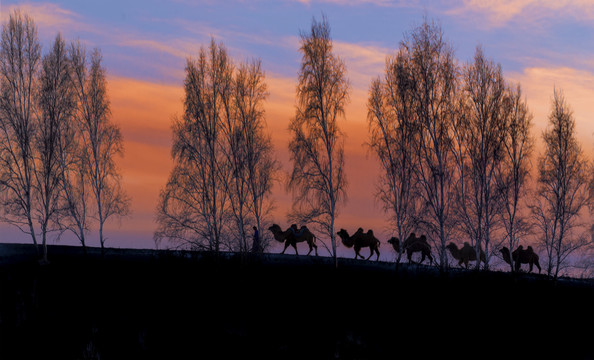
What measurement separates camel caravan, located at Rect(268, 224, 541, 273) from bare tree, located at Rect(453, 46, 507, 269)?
55.1 inches

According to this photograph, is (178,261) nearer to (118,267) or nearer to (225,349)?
(118,267)

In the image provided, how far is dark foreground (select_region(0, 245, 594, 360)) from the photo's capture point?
19547mm

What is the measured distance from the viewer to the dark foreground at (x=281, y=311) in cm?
1955

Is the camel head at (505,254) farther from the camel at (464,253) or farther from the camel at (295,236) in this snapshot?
the camel at (295,236)

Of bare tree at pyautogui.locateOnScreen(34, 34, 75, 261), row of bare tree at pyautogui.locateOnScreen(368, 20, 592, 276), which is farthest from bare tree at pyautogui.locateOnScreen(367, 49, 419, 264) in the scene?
bare tree at pyautogui.locateOnScreen(34, 34, 75, 261)

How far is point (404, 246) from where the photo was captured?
24.2m

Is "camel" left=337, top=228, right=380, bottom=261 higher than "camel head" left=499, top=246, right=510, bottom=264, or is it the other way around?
"camel" left=337, top=228, right=380, bottom=261

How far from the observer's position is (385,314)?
66.8ft

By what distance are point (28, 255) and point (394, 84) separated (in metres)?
18.5

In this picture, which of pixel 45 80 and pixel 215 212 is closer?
pixel 215 212

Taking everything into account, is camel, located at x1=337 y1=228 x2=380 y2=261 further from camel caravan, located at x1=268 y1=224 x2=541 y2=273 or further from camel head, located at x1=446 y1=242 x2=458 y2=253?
camel head, located at x1=446 y1=242 x2=458 y2=253

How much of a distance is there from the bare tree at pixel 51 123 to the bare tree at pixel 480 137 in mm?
17387

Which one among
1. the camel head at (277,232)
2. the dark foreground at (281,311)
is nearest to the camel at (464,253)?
the dark foreground at (281,311)

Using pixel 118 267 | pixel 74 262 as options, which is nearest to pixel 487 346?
pixel 118 267
